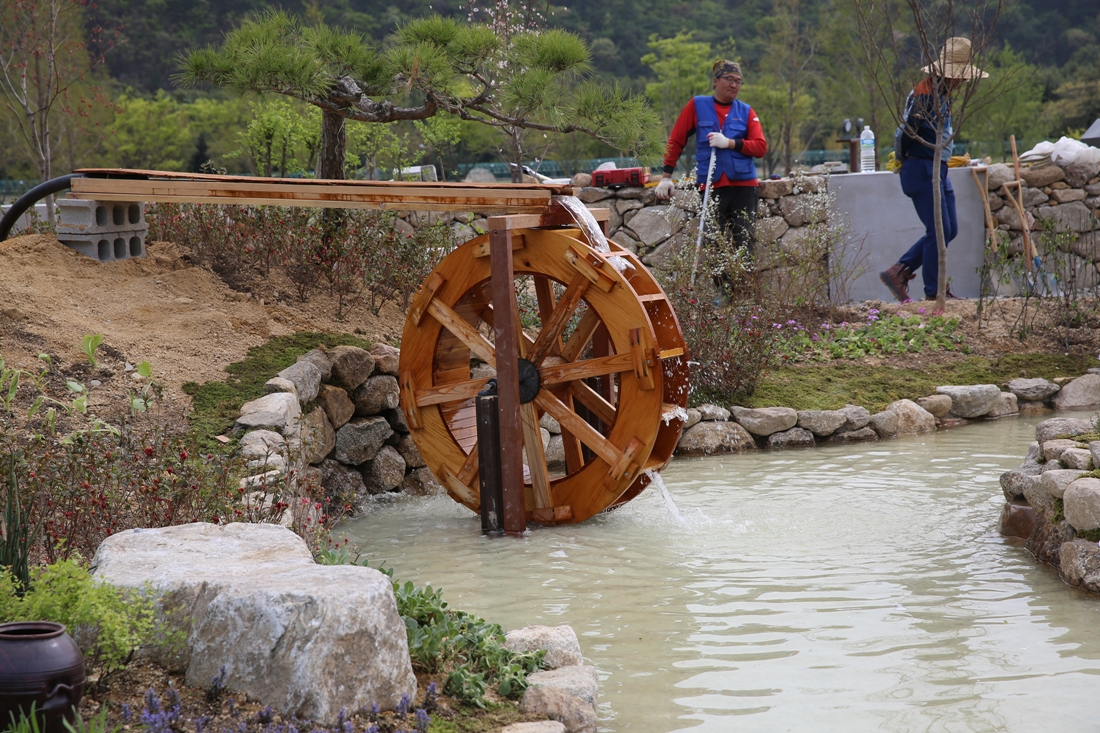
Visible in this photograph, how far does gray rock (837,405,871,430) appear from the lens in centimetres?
677

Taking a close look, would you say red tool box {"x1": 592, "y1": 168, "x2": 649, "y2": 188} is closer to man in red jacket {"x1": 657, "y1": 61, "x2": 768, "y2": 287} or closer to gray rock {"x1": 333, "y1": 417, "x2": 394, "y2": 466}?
man in red jacket {"x1": 657, "y1": 61, "x2": 768, "y2": 287}

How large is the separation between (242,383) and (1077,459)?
13.0ft

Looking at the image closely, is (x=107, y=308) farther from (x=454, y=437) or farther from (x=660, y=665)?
(x=660, y=665)

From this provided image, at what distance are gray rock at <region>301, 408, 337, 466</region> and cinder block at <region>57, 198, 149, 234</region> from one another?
1.98 m

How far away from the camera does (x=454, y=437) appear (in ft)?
18.3

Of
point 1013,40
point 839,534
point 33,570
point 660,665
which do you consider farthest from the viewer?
point 1013,40

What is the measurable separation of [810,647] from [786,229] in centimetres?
712

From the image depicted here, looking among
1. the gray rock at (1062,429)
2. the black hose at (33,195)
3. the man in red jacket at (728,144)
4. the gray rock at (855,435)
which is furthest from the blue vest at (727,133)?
the black hose at (33,195)

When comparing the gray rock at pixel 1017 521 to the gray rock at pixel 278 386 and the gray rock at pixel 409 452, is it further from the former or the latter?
the gray rock at pixel 278 386

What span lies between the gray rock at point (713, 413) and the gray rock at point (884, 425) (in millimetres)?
1003

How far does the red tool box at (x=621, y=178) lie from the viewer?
995 cm

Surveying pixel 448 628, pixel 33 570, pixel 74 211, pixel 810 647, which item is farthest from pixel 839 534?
pixel 74 211

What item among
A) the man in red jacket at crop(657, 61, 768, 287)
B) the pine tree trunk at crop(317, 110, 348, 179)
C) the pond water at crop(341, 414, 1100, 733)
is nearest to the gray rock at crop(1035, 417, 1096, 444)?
the pond water at crop(341, 414, 1100, 733)

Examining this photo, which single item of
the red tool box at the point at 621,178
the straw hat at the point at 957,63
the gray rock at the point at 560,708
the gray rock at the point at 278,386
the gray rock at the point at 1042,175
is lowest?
the gray rock at the point at 560,708
